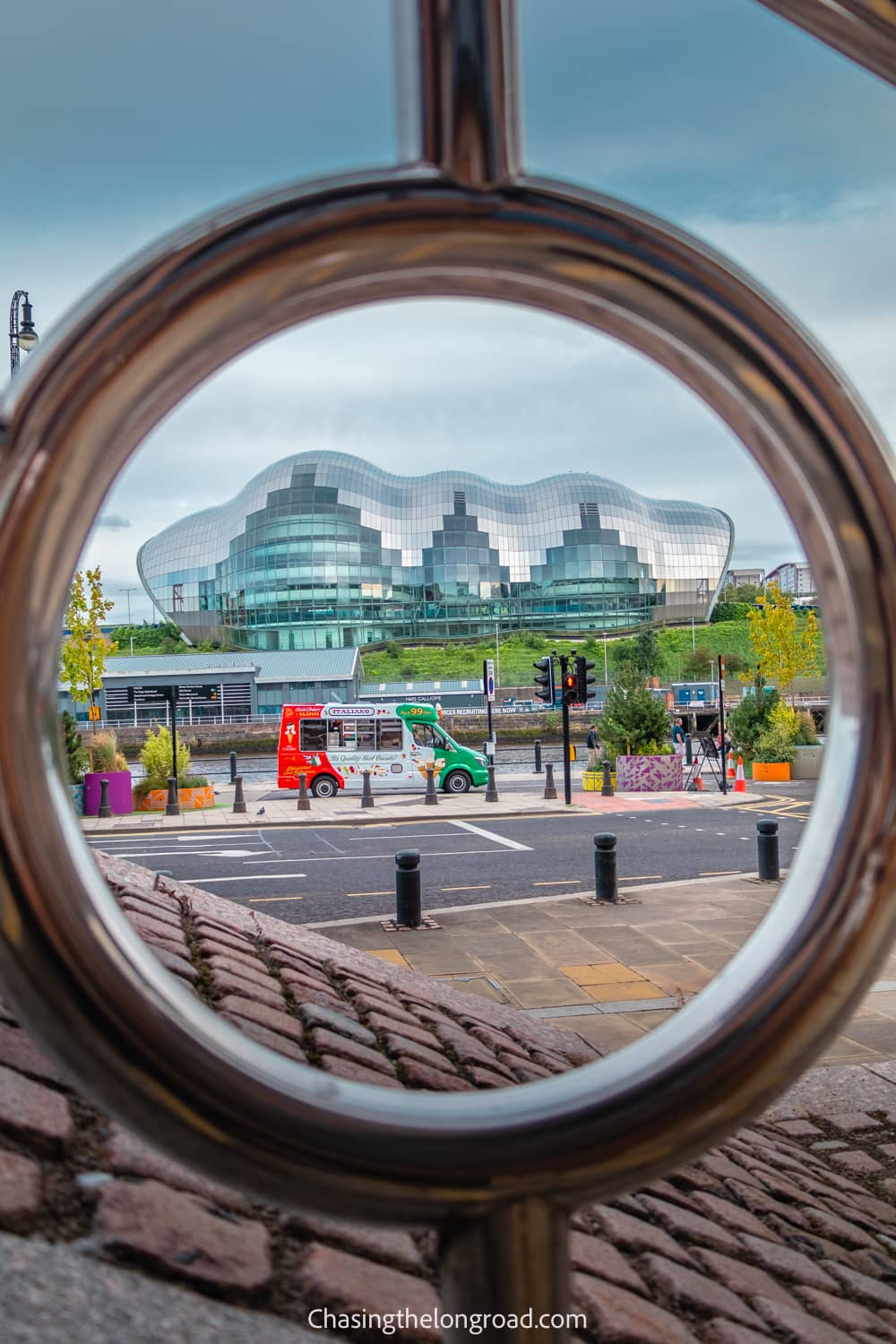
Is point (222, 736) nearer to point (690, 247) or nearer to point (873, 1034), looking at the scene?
point (873, 1034)

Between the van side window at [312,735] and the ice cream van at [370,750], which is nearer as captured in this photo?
the ice cream van at [370,750]

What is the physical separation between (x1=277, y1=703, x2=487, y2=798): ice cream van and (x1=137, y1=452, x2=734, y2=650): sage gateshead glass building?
40705 millimetres

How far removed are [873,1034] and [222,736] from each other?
30.7 metres

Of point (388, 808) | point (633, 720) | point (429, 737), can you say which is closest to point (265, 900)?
point (388, 808)

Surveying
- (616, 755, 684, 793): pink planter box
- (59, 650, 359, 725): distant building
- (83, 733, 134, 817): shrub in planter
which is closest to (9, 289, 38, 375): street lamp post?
(83, 733, 134, 817): shrub in planter

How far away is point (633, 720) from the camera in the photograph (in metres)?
19.4

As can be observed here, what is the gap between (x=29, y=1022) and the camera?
17.0 inches

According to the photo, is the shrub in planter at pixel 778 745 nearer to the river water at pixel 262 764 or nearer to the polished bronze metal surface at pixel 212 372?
the river water at pixel 262 764

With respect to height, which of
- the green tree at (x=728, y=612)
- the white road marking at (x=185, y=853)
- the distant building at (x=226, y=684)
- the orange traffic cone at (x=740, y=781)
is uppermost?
the green tree at (x=728, y=612)

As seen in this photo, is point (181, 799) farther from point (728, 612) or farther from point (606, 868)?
point (728, 612)

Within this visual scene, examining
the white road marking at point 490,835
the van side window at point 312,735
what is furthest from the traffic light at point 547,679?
the white road marking at point 490,835

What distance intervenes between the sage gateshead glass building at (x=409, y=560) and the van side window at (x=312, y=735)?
4066cm

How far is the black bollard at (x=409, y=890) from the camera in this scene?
701 cm

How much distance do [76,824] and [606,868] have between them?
25.9 feet
